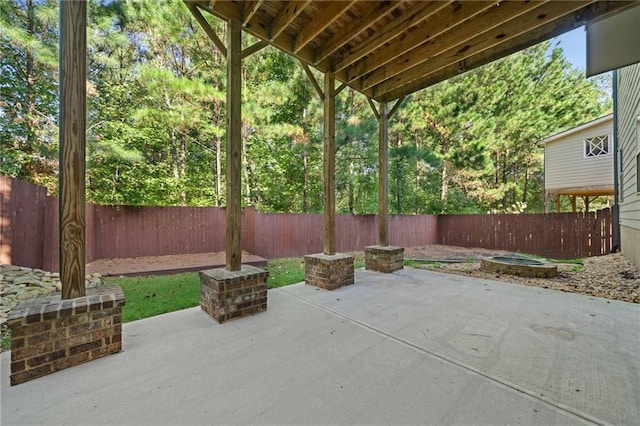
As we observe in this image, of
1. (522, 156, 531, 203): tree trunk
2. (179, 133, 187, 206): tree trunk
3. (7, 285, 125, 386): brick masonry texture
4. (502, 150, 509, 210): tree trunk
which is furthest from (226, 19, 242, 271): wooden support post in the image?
(522, 156, 531, 203): tree trunk

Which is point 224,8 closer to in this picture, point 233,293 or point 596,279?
point 233,293

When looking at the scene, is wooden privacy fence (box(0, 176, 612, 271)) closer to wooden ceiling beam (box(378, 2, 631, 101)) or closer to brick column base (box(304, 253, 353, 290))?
brick column base (box(304, 253, 353, 290))

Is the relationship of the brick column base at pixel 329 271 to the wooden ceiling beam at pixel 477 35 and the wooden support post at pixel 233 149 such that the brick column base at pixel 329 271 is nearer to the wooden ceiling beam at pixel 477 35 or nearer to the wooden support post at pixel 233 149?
the wooden support post at pixel 233 149

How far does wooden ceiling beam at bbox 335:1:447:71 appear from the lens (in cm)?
297

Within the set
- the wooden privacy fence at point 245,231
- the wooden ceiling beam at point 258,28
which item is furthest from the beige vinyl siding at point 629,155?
the wooden ceiling beam at point 258,28

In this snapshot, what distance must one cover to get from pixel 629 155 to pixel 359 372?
7450mm

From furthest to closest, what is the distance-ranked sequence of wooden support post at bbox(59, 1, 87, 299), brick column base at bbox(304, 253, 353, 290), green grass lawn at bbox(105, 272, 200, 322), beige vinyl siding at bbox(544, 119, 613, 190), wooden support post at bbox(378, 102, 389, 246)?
1. beige vinyl siding at bbox(544, 119, 613, 190)
2. wooden support post at bbox(378, 102, 389, 246)
3. brick column base at bbox(304, 253, 353, 290)
4. green grass lawn at bbox(105, 272, 200, 322)
5. wooden support post at bbox(59, 1, 87, 299)

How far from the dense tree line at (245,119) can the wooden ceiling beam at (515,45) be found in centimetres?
495

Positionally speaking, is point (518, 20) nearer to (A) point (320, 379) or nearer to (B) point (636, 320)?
(B) point (636, 320)

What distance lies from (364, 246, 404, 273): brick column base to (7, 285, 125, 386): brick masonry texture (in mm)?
4011

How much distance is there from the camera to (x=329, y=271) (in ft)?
12.7

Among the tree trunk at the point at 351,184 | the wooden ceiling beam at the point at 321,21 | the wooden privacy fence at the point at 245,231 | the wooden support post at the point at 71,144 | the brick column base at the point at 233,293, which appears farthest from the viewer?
the tree trunk at the point at 351,184

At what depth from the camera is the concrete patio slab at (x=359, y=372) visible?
146 centimetres

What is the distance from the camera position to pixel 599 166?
9008 mm
